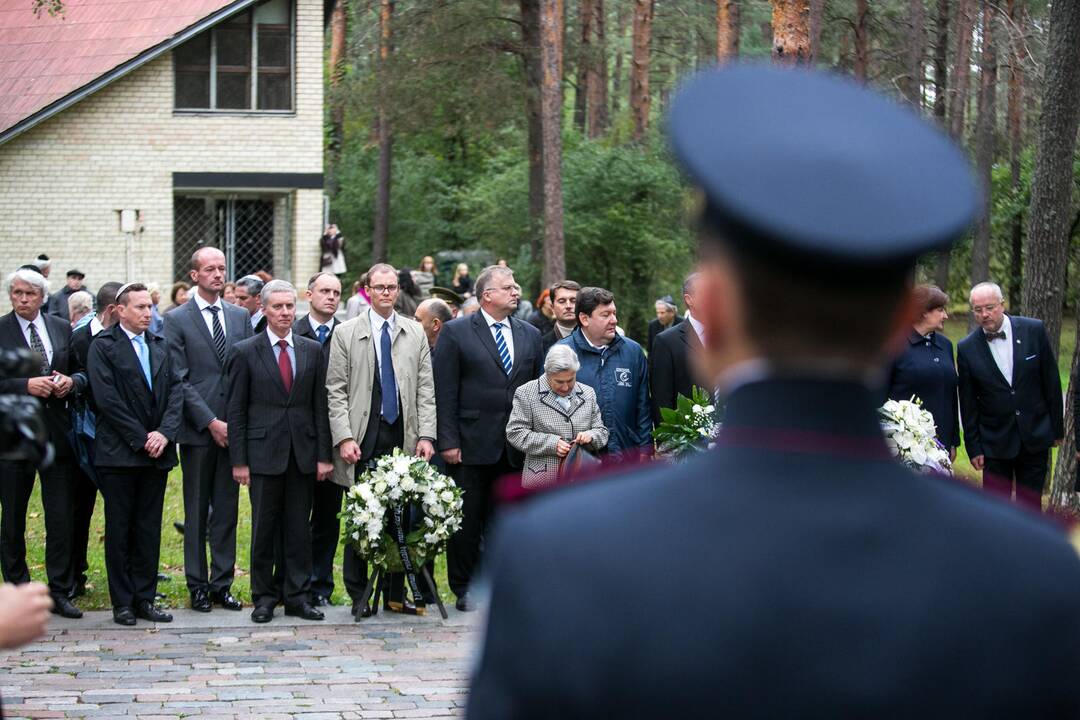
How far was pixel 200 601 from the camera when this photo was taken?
10.0 metres

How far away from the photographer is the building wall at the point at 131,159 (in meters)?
28.2

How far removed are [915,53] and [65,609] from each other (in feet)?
87.6

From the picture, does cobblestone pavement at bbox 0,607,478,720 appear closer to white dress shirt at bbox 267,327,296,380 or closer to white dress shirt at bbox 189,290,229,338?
white dress shirt at bbox 267,327,296,380

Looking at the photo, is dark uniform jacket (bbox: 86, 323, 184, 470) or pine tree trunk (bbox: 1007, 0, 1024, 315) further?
pine tree trunk (bbox: 1007, 0, 1024, 315)

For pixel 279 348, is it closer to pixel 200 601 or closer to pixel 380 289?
pixel 380 289

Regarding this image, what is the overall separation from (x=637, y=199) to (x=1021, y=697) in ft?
A: 99.1

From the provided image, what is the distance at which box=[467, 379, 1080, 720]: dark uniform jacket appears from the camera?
162 centimetres

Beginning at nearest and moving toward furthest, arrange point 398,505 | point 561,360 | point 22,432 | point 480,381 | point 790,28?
1. point 22,432
2. point 561,360
3. point 398,505
4. point 480,381
5. point 790,28

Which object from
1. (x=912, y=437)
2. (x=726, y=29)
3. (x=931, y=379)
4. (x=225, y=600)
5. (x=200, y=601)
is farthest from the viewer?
(x=726, y=29)

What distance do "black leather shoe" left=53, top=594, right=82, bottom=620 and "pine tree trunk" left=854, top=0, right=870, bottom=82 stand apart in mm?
28489

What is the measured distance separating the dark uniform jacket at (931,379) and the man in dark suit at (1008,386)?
1.18 feet

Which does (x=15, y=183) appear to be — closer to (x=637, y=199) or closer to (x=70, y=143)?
(x=70, y=143)

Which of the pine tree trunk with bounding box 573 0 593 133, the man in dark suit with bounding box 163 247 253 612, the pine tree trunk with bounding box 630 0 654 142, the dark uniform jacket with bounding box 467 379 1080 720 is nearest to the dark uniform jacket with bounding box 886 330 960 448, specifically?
the man in dark suit with bounding box 163 247 253 612

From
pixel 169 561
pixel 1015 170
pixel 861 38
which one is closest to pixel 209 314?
pixel 169 561
